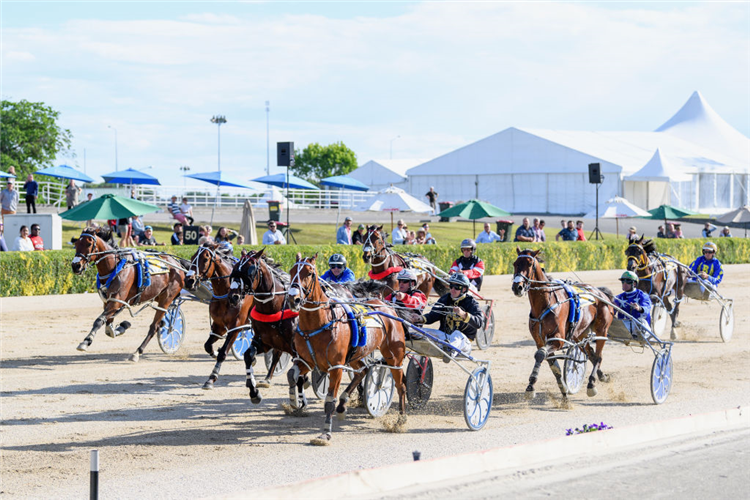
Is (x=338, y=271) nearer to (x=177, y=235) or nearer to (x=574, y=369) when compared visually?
(x=574, y=369)

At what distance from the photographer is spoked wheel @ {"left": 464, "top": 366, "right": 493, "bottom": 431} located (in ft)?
28.6

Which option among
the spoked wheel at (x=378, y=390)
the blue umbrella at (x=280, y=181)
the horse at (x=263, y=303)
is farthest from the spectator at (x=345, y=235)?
the spoked wheel at (x=378, y=390)

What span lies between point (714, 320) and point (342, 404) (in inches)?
513

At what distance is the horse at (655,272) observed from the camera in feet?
48.2

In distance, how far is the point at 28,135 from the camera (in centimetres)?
5731

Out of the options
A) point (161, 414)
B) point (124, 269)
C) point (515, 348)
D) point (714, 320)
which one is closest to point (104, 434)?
point (161, 414)

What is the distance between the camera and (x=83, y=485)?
686 cm

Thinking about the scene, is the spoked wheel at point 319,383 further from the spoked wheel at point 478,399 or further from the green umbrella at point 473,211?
the green umbrella at point 473,211

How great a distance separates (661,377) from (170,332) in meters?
7.44

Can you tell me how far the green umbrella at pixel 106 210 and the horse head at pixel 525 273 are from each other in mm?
12308

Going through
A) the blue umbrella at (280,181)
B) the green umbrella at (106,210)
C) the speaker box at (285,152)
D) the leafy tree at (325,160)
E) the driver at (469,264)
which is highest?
the leafy tree at (325,160)

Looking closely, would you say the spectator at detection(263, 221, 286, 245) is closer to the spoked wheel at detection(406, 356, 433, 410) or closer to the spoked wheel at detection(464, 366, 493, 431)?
the spoked wheel at detection(406, 356, 433, 410)

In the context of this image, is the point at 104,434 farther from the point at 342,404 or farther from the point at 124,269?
the point at 124,269

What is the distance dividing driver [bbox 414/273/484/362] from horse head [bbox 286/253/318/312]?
1.69 metres
